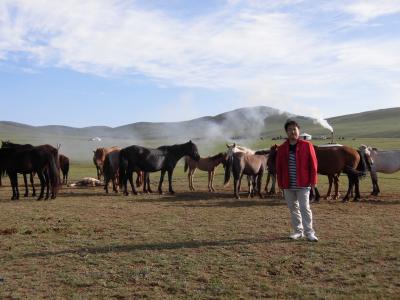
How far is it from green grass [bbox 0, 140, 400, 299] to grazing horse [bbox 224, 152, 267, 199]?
7.60 ft

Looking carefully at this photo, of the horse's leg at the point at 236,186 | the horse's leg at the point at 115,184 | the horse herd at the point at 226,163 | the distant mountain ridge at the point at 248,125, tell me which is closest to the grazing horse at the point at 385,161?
the horse herd at the point at 226,163

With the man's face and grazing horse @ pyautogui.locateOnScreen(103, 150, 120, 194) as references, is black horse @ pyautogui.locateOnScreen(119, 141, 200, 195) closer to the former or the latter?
grazing horse @ pyautogui.locateOnScreen(103, 150, 120, 194)

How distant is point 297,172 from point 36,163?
33.4ft

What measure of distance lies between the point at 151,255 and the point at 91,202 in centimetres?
734

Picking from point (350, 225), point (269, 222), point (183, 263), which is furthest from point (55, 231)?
point (350, 225)

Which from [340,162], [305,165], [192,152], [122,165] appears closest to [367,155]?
[340,162]

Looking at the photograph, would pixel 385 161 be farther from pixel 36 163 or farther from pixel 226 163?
A: pixel 36 163

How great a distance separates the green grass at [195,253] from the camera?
5484 mm

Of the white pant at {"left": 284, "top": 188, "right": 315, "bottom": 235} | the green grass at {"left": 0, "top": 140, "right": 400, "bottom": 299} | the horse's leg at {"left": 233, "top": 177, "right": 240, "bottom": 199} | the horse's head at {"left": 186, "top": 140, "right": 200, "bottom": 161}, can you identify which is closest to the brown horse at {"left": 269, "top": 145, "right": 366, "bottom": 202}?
the horse's leg at {"left": 233, "top": 177, "right": 240, "bottom": 199}

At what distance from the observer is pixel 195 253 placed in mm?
7184

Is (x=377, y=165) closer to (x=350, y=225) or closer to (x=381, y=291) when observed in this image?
(x=350, y=225)

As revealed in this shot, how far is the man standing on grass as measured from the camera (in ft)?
25.4

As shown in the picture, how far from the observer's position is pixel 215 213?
11.4m

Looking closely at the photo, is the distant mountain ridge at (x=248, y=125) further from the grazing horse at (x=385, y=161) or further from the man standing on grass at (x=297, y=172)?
the man standing on grass at (x=297, y=172)
